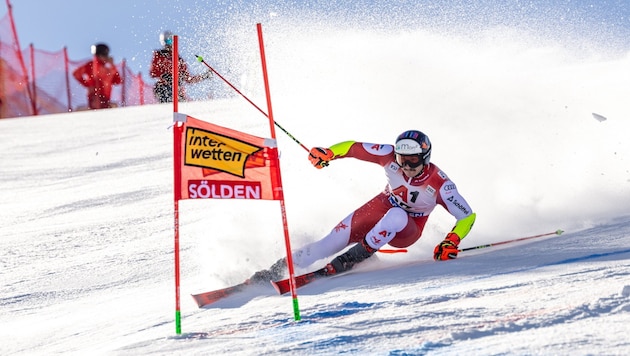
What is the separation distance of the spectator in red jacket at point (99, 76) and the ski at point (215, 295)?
1116cm

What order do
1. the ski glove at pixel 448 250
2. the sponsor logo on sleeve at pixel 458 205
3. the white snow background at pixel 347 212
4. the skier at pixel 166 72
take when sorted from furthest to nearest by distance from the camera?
1. the skier at pixel 166 72
2. the sponsor logo on sleeve at pixel 458 205
3. the ski glove at pixel 448 250
4. the white snow background at pixel 347 212

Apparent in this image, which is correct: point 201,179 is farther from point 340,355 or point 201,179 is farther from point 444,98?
point 444,98

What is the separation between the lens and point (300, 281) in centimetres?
495

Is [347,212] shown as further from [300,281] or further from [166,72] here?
[166,72]

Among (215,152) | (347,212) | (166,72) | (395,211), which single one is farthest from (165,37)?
(215,152)

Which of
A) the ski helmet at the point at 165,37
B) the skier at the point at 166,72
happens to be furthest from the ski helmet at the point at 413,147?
the ski helmet at the point at 165,37

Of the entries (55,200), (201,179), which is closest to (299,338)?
(201,179)

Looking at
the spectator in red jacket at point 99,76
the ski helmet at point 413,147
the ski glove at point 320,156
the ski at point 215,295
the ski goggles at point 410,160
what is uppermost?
the spectator in red jacket at point 99,76

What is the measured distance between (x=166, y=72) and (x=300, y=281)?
423 inches

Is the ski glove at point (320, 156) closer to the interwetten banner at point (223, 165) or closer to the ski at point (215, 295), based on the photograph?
the ski at point (215, 295)

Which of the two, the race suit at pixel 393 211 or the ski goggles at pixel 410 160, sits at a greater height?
the ski goggles at pixel 410 160

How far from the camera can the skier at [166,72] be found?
12.6m

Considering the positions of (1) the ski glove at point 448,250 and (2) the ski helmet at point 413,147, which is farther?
(2) the ski helmet at point 413,147

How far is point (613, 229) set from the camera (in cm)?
562
